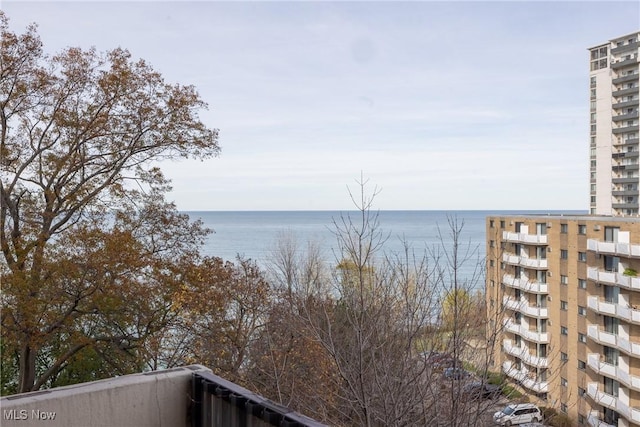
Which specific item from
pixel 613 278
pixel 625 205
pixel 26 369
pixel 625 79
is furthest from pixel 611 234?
pixel 625 79

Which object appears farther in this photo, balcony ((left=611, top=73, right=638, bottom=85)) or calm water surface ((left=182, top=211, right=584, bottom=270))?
balcony ((left=611, top=73, right=638, bottom=85))

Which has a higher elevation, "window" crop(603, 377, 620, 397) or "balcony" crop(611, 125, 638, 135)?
"balcony" crop(611, 125, 638, 135)

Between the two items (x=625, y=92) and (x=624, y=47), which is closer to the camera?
(x=624, y=47)

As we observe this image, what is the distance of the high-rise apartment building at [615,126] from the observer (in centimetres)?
4131

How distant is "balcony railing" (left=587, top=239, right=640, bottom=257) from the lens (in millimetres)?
17234

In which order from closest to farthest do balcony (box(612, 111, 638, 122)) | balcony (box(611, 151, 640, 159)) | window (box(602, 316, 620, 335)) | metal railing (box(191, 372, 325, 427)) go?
metal railing (box(191, 372, 325, 427)) → window (box(602, 316, 620, 335)) → balcony (box(612, 111, 638, 122)) → balcony (box(611, 151, 640, 159))

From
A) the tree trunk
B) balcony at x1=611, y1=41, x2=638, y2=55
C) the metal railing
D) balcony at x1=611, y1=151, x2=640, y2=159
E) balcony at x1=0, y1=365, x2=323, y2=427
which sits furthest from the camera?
balcony at x1=611, y1=151, x2=640, y2=159

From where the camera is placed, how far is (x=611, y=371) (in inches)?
734

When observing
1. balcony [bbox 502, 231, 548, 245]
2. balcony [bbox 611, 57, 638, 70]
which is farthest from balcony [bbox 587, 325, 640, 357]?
balcony [bbox 611, 57, 638, 70]

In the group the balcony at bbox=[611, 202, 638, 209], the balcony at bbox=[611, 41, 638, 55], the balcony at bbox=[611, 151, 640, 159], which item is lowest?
the balcony at bbox=[611, 202, 638, 209]

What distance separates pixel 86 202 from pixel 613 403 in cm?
1898

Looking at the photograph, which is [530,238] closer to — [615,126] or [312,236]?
[312,236]

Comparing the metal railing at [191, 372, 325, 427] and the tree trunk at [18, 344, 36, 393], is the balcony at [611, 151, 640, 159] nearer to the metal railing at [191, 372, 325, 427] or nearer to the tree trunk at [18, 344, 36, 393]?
the tree trunk at [18, 344, 36, 393]

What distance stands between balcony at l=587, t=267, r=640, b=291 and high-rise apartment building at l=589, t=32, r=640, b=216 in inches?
1086
